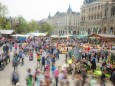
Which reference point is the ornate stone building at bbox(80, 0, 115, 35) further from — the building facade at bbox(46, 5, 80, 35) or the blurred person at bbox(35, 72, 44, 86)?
the blurred person at bbox(35, 72, 44, 86)

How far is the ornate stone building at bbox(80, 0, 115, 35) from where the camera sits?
72.2 metres

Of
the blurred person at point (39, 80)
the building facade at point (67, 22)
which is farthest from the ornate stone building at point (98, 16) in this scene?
the blurred person at point (39, 80)

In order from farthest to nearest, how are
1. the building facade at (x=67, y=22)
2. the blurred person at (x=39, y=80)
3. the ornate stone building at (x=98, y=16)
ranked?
the building facade at (x=67, y=22)
the ornate stone building at (x=98, y=16)
the blurred person at (x=39, y=80)

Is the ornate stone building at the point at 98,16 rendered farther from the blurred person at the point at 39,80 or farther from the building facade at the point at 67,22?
the blurred person at the point at 39,80

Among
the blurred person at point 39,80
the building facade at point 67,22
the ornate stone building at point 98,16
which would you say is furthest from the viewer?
the building facade at point 67,22

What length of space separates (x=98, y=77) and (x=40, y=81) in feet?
12.1

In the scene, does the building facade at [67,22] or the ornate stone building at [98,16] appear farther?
the building facade at [67,22]

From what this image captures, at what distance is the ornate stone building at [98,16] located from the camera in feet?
237

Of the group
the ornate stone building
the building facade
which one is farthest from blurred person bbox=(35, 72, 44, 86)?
the building facade

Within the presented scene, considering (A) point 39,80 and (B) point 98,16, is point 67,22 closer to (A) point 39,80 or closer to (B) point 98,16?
(B) point 98,16

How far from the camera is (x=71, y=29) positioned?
11625 cm

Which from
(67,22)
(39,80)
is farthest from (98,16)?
(39,80)

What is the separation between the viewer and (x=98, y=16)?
82.1 meters

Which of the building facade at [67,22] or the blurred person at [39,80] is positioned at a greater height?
the building facade at [67,22]
